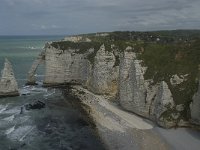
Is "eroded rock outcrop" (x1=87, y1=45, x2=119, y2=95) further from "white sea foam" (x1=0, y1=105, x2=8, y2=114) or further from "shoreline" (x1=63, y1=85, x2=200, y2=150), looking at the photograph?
"white sea foam" (x1=0, y1=105, x2=8, y2=114)

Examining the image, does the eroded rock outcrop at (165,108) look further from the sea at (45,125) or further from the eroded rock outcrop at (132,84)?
the sea at (45,125)

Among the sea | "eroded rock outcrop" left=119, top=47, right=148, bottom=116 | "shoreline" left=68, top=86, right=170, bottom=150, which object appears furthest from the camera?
"eroded rock outcrop" left=119, top=47, right=148, bottom=116

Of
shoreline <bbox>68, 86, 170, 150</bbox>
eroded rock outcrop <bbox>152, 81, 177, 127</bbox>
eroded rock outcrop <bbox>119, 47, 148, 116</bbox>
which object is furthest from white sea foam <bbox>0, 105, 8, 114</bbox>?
eroded rock outcrop <bbox>152, 81, 177, 127</bbox>

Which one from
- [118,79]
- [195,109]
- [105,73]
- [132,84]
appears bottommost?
[195,109]

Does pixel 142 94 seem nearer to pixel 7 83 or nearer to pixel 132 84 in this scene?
pixel 132 84

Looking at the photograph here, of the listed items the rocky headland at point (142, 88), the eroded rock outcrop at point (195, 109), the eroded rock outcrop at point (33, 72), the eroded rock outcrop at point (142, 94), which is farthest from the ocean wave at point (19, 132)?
the eroded rock outcrop at point (33, 72)

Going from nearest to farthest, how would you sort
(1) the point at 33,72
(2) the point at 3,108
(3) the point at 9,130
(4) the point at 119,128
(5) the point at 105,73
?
(4) the point at 119,128 → (3) the point at 9,130 → (2) the point at 3,108 → (5) the point at 105,73 → (1) the point at 33,72

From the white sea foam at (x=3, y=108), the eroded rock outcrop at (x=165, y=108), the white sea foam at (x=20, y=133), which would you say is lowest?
the white sea foam at (x=20, y=133)

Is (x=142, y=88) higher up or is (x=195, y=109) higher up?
(x=142, y=88)

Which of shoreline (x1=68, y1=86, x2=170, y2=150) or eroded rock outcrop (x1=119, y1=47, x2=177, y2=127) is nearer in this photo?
shoreline (x1=68, y1=86, x2=170, y2=150)

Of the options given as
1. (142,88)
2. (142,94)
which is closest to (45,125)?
(142,94)

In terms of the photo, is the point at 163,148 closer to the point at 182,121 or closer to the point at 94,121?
the point at 182,121
